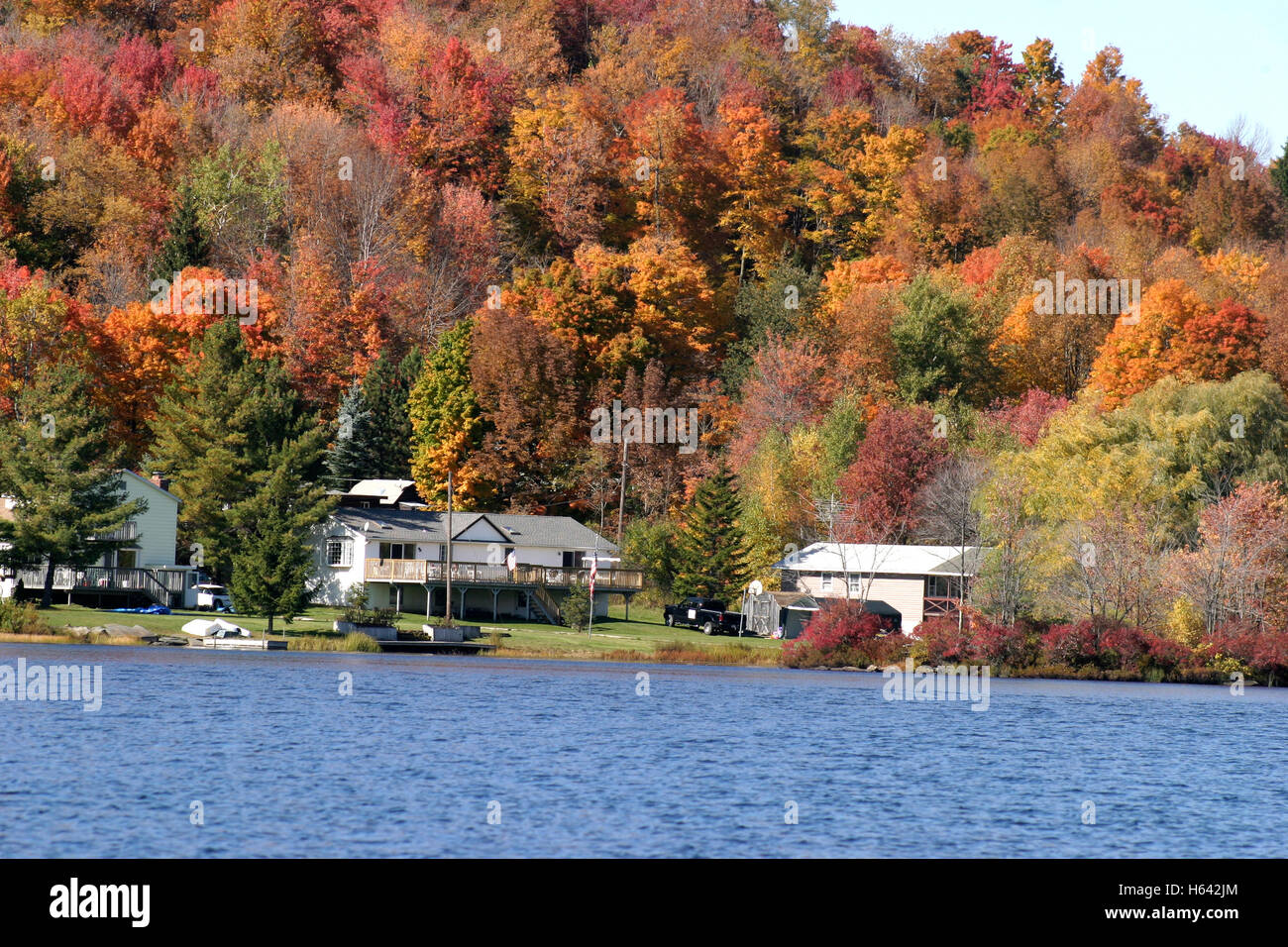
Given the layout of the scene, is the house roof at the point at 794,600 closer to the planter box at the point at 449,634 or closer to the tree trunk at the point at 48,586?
the planter box at the point at 449,634

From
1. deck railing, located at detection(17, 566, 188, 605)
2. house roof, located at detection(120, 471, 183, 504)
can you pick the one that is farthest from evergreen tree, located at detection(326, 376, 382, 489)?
deck railing, located at detection(17, 566, 188, 605)

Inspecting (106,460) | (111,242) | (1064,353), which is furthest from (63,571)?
(1064,353)

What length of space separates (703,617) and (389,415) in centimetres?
2648

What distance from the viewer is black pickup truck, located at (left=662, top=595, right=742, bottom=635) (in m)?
80.7

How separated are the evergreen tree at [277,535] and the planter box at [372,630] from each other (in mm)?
1959

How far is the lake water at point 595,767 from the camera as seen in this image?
30.5m

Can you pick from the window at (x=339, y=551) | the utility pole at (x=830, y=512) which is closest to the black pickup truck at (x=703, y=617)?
the utility pole at (x=830, y=512)

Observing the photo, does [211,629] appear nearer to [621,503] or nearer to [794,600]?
[621,503]

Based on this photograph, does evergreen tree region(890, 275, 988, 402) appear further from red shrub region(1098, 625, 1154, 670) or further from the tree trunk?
the tree trunk

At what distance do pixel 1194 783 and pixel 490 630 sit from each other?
3993 centimetres

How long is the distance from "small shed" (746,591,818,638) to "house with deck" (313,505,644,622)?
271 inches

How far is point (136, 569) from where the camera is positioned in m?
74.7

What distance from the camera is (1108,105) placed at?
148 m
